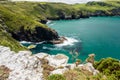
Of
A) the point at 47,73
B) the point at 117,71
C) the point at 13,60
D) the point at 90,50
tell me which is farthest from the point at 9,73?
the point at 90,50

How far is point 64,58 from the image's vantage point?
146 feet

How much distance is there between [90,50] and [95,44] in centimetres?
1862

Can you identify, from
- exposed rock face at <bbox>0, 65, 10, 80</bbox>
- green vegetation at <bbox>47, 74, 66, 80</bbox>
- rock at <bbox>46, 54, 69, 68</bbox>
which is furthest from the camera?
rock at <bbox>46, 54, 69, 68</bbox>

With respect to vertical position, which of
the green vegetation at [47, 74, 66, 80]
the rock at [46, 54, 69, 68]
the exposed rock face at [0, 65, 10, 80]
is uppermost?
the exposed rock face at [0, 65, 10, 80]

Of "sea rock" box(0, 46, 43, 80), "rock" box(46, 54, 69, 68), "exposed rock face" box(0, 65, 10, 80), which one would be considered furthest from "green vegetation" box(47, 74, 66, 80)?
"rock" box(46, 54, 69, 68)

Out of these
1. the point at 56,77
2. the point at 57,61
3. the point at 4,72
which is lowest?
the point at 57,61

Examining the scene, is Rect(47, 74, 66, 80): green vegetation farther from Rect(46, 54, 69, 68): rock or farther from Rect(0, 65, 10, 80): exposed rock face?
Rect(46, 54, 69, 68): rock

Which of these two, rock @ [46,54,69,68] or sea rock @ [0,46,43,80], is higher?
sea rock @ [0,46,43,80]

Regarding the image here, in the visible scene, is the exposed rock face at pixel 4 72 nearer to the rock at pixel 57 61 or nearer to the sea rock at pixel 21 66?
the sea rock at pixel 21 66

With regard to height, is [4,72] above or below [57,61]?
above

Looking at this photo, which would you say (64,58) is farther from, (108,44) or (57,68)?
(108,44)

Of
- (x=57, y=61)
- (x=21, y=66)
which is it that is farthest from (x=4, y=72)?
(x=57, y=61)

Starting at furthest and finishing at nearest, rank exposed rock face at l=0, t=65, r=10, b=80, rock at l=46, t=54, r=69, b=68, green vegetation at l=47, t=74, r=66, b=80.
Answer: rock at l=46, t=54, r=69, b=68 → green vegetation at l=47, t=74, r=66, b=80 → exposed rock face at l=0, t=65, r=10, b=80

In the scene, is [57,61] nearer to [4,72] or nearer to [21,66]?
[21,66]
